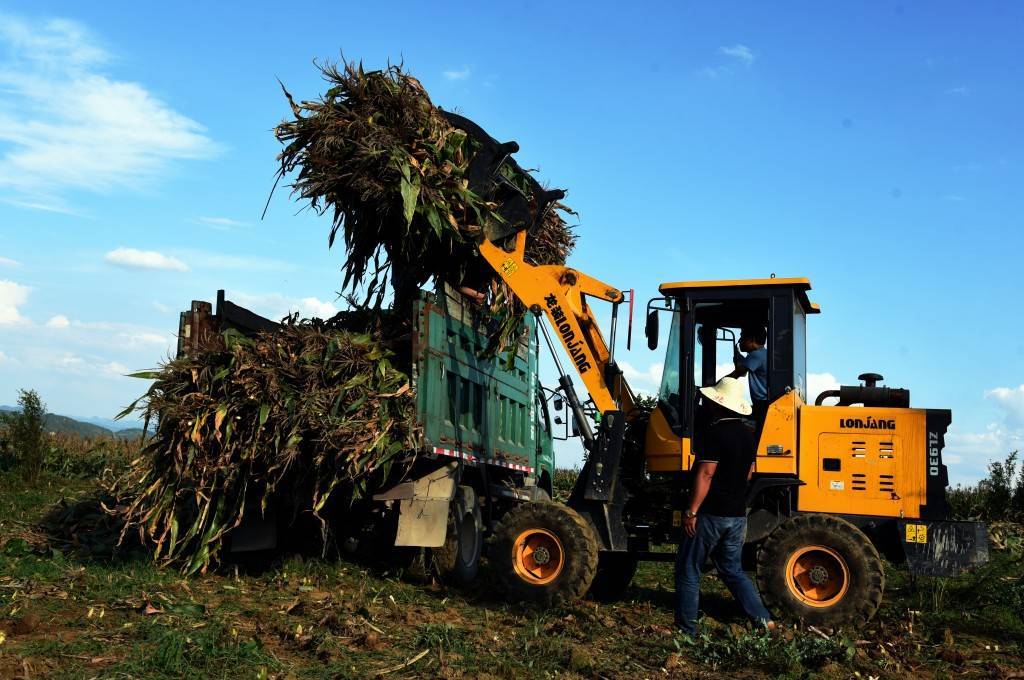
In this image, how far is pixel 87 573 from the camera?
8734 millimetres

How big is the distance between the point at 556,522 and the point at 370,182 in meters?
3.59

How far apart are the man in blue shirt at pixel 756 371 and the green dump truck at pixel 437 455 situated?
2794mm

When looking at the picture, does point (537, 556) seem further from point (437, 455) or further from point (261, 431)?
point (261, 431)

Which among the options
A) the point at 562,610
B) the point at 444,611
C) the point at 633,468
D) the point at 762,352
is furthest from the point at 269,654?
the point at 762,352

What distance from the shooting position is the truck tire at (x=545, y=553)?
8.59 meters

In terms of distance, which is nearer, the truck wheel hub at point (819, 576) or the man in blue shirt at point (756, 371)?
the truck wheel hub at point (819, 576)

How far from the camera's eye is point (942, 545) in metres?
8.40

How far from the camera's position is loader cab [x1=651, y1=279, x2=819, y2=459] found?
880 cm

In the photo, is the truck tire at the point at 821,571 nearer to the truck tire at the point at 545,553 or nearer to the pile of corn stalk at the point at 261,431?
the truck tire at the point at 545,553

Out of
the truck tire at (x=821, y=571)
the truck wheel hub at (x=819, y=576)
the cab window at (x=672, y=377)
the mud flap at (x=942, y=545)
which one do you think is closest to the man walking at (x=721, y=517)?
the truck tire at (x=821, y=571)

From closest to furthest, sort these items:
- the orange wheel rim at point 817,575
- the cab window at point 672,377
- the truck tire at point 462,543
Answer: the orange wheel rim at point 817,575 < the cab window at point 672,377 < the truck tire at point 462,543

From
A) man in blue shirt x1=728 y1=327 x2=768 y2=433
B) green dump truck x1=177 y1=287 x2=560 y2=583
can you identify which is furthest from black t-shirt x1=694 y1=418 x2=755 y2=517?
green dump truck x1=177 y1=287 x2=560 y2=583

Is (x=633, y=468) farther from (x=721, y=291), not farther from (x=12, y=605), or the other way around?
(x=12, y=605)

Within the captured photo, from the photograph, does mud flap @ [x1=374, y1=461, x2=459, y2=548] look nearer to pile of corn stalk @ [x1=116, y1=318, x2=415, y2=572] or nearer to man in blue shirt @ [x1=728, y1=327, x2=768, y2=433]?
pile of corn stalk @ [x1=116, y1=318, x2=415, y2=572]
